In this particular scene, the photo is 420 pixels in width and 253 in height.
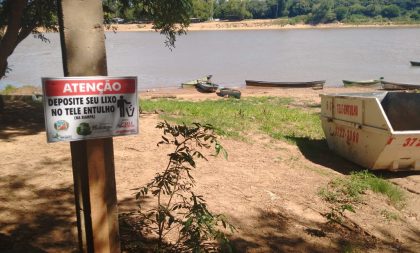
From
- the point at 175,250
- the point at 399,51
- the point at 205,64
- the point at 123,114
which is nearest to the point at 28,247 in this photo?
the point at 175,250

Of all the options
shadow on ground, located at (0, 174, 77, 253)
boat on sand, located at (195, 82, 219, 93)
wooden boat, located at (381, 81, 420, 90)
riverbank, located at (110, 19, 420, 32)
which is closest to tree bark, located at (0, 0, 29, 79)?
shadow on ground, located at (0, 174, 77, 253)

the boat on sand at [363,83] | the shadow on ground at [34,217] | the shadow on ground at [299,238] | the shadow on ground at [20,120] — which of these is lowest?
the boat on sand at [363,83]

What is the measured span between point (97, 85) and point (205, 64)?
43.9m

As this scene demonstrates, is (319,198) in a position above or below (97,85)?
below

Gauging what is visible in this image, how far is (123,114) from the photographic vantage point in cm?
231

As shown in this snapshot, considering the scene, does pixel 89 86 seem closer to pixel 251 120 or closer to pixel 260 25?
pixel 251 120

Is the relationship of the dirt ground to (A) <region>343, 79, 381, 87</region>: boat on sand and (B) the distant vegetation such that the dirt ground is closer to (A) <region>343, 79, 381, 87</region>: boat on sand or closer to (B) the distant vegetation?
(A) <region>343, 79, 381, 87</region>: boat on sand

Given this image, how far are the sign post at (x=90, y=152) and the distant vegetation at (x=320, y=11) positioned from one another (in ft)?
361

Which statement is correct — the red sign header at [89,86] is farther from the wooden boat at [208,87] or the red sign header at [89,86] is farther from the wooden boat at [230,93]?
the wooden boat at [208,87]

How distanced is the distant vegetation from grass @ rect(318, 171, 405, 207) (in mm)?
105759

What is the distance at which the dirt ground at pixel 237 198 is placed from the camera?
4145mm

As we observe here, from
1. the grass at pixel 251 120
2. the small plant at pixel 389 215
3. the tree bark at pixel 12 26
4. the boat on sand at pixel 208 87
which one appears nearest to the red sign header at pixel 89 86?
the small plant at pixel 389 215

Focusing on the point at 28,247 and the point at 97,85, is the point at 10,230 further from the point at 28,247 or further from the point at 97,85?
the point at 97,85

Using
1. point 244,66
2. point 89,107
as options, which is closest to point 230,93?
point 89,107
